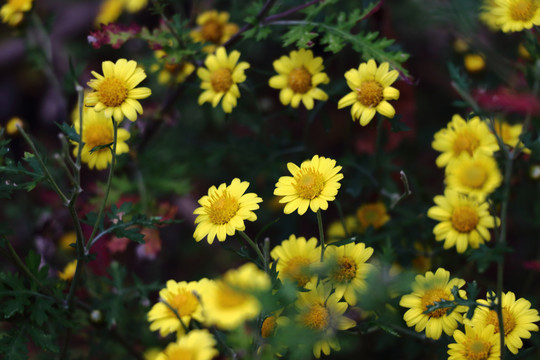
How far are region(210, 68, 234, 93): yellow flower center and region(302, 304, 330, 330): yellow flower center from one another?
785 mm

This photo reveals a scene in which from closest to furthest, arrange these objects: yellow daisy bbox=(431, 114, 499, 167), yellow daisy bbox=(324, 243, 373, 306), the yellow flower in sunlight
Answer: yellow daisy bbox=(324, 243, 373, 306)
yellow daisy bbox=(431, 114, 499, 167)
the yellow flower in sunlight

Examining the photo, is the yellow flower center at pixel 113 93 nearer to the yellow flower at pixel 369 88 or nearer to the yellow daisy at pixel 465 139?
the yellow flower at pixel 369 88

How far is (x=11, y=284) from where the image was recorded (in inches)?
55.1

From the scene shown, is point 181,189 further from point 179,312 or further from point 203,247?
point 179,312

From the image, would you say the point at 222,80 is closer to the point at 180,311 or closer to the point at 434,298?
the point at 180,311

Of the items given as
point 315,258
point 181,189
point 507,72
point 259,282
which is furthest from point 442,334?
point 507,72

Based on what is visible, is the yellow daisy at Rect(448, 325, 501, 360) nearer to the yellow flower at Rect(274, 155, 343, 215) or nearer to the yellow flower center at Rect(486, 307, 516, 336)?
the yellow flower center at Rect(486, 307, 516, 336)

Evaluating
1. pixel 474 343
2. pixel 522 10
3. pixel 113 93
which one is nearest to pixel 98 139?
pixel 113 93

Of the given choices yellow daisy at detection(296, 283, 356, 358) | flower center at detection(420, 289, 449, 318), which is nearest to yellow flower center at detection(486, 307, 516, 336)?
flower center at detection(420, 289, 449, 318)

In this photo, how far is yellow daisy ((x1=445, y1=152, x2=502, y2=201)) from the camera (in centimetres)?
120

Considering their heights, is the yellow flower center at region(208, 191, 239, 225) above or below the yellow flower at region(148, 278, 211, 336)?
above

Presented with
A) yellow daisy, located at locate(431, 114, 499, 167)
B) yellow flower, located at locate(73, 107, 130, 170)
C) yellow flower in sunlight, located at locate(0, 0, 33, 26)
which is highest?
yellow flower in sunlight, located at locate(0, 0, 33, 26)

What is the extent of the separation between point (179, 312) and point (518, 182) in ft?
4.13

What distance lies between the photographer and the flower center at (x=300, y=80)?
1590 millimetres
